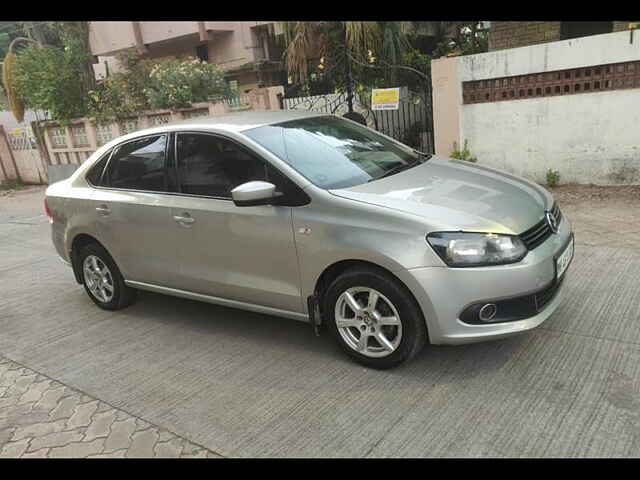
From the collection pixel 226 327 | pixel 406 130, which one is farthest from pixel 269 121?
pixel 406 130

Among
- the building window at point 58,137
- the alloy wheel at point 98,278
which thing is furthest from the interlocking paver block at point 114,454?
the building window at point 58,137

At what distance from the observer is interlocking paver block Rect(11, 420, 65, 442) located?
3346 millimetres

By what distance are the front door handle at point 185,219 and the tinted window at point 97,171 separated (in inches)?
46.0

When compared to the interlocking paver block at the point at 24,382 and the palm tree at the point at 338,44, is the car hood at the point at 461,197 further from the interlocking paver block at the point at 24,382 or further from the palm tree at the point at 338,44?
the palm tree at the point at 338,44

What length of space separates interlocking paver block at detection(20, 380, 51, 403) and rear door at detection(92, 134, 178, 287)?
113 cm

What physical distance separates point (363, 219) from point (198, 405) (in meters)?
1.56

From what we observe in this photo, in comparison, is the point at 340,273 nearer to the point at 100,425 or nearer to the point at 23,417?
the point at 100,425

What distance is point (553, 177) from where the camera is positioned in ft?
24.4

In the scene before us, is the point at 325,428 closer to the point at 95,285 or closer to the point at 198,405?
the point at 198,405

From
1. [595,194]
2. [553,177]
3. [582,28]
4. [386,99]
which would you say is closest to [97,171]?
[386,99]

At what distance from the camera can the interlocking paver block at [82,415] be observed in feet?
11.1

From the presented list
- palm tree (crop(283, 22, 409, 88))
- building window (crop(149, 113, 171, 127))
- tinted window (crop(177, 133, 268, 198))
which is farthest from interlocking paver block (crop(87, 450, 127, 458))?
building window (crop(149, 113, 171, 127))

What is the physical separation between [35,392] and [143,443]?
126 cm

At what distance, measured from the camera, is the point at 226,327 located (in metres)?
4.55
